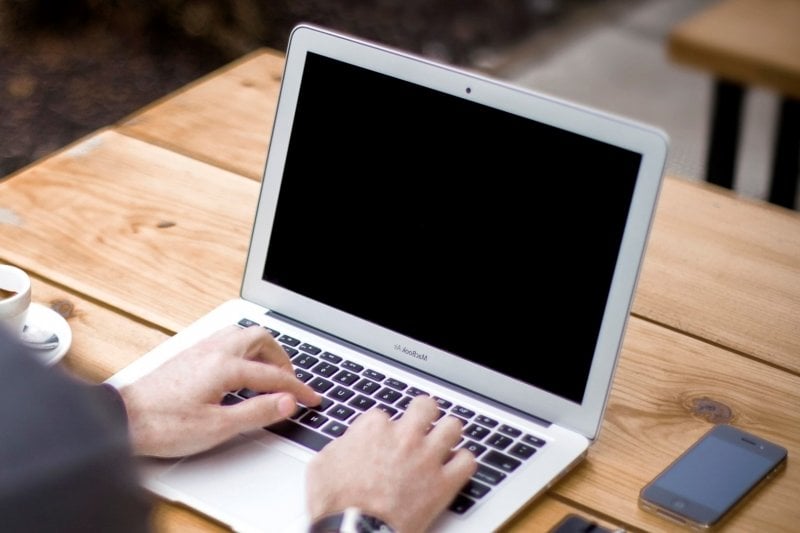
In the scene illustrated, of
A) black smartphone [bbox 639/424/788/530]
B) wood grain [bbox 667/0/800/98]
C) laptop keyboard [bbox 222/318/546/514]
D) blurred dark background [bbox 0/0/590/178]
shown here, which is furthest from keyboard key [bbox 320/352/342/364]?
blurred dark background [bbox 0/0/590/178]

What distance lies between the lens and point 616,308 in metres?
1.06

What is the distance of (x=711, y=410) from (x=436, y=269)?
31 cm

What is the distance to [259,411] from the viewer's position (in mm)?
1047

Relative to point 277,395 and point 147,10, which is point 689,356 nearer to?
point 277,395

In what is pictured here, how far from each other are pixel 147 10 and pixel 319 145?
2.78 metres

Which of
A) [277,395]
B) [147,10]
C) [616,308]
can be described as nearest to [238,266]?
[277,395]

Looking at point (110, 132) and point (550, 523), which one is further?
point (110, 132)

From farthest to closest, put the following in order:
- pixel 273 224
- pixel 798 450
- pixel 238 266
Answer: pixel 238 266 → pixel 273 224 → pixel 798 450

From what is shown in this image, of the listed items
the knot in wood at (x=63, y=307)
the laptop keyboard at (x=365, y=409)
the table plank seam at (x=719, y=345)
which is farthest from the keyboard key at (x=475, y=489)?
the knot in wood at (x=63, y=307)

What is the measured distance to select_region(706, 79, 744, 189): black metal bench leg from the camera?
107 inches

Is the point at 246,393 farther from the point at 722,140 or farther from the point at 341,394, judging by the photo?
the point at 722,140

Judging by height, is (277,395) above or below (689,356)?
below

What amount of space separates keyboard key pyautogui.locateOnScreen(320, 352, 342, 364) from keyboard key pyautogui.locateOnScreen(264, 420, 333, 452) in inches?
4.2

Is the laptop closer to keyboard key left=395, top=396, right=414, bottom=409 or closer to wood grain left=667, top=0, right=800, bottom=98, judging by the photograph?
keyboard key left=395, top=396, right=414, bottom=409
